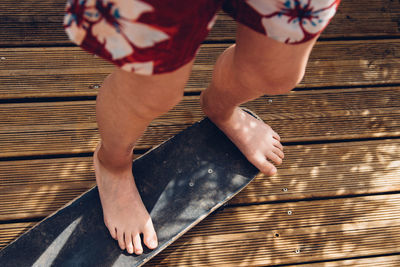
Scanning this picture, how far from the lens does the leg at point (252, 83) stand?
0.95 meters

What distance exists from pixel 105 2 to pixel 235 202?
1148 mm

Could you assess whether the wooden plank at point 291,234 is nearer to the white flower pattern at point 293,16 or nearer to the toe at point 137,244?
the toe at point 137,244

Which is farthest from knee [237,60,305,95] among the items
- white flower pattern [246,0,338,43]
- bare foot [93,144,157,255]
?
bare foot [93,144,157,255]

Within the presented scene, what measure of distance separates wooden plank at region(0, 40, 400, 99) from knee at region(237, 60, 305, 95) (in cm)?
65

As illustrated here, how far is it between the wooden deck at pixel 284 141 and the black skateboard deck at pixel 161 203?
10cm

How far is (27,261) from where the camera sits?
50.4 inches

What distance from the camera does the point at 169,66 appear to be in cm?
67

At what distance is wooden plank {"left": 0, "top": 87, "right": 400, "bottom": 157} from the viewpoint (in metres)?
1.56

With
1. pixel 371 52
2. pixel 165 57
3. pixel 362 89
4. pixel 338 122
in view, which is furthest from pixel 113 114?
pixel 371 52

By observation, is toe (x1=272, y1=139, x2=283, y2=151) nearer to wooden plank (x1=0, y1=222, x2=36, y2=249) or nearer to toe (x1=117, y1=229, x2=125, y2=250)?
toe (x1=117, y1=229, x2=125, y2=250)

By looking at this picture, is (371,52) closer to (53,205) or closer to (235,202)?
(235,202)

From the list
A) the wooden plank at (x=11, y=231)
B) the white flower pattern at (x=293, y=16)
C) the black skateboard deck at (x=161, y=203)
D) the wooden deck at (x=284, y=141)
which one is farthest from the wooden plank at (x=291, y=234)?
the white flower pattern at (x=293, y=16)

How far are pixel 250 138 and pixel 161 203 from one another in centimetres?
47

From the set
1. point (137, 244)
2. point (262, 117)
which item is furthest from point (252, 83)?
point (137, 244)
